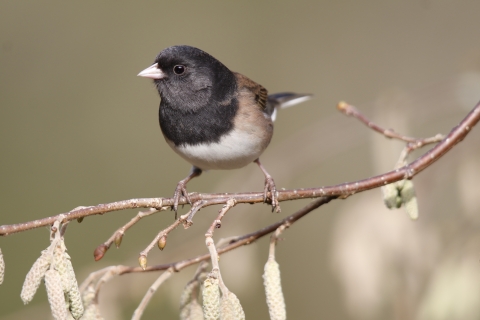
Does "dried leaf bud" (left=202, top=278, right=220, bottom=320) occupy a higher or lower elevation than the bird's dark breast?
lower

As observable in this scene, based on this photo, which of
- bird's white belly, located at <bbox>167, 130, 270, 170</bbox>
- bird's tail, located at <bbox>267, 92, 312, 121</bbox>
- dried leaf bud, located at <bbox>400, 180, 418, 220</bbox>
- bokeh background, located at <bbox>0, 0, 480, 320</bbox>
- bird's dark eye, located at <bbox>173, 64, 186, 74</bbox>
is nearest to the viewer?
dried leaf bud, located at <bbox>400, 180, 418, 220</bbox>

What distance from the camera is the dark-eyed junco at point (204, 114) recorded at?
6.68ft

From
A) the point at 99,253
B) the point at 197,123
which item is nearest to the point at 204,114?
the point at 197,123

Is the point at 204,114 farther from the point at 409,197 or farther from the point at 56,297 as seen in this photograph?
the point at 56,297

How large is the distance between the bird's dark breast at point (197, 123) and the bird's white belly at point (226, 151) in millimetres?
22

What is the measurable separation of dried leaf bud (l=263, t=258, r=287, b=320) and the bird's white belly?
33.8 inches

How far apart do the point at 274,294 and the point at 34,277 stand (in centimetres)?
48

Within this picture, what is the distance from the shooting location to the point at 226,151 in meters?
2.03

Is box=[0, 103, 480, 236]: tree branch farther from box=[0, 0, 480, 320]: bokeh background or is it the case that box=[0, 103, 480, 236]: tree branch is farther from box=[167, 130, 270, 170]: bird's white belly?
box=[0, 0, 480, 320]: bokeh background

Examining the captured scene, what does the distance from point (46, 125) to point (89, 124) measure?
1.19ft

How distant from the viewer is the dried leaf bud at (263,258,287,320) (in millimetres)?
1143

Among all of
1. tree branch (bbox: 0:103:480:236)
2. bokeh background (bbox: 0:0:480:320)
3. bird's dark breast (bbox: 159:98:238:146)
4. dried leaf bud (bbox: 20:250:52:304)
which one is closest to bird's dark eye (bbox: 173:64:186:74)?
bird's dark breast (bbox: 159:98:238:146)

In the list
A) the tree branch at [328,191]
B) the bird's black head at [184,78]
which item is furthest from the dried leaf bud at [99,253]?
the bird's black head at [184,78]

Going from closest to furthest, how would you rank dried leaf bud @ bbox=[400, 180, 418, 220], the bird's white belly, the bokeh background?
dried leaf bud @ bbox=[400, 180, 418, 220] → the bird's white belly → the bokeh background
